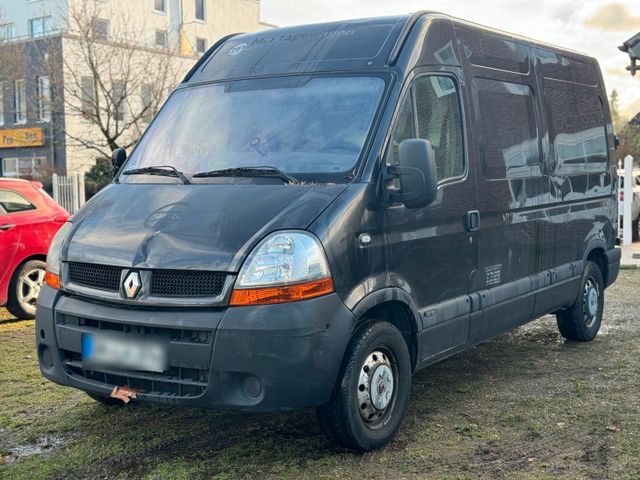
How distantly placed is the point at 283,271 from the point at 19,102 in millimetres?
34096

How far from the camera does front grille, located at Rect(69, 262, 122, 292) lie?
14.0ft

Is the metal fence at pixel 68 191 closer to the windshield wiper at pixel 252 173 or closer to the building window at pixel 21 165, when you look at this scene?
the building window at pixel 21 165

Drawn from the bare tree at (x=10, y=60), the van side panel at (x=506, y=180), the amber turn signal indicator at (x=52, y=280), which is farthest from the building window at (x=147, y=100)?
the amber turn signal indicator at (x=52, y=280)

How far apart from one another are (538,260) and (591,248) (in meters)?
1.28

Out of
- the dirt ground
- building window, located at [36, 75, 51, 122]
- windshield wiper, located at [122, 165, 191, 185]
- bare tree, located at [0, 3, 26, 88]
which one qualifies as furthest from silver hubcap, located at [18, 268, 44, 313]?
building window, located at [36, 75, 51, 122]

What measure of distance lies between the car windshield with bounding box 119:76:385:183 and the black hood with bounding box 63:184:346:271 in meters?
0.24

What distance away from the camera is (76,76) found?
29.4 meters

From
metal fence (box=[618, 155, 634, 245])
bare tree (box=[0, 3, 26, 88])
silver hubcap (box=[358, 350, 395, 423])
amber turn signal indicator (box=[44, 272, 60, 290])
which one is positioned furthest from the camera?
bare tree (box=[0, 3, 26, 88])

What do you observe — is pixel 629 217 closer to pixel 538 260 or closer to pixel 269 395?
pixel 538 260

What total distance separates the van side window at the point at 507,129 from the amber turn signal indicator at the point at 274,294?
1978 mm

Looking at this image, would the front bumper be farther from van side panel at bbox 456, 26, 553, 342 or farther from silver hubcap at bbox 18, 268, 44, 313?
silver hubcap at bbox 18, 268, 44, 313

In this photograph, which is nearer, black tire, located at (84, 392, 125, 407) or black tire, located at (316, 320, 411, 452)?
black tire, located at (316, 320, 411, 452)

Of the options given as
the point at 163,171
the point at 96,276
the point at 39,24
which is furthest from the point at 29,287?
the point at 39,24

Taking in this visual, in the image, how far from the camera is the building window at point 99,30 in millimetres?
28891
